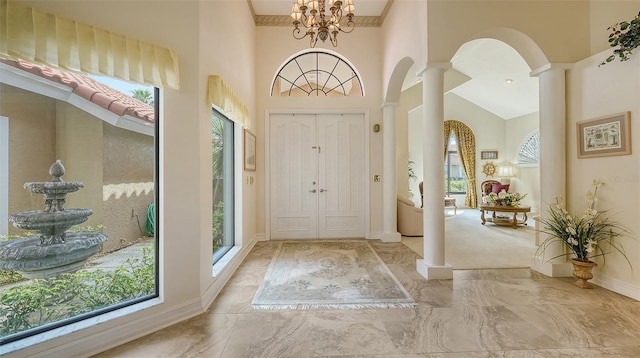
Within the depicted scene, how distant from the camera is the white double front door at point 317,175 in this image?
16.6 ft

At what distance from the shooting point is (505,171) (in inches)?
355

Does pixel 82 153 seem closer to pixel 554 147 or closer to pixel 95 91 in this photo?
pixel 95 91

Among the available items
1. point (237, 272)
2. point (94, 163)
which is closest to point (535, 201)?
point (237, 272)

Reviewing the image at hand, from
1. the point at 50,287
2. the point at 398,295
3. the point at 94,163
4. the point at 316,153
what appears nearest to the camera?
the point at 50,287

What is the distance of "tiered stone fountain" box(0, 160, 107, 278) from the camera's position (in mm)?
1721

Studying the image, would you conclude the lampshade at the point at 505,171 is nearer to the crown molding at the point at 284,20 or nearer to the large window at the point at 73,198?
the crown molding at the point at 284,20

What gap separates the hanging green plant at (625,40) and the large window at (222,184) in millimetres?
4086

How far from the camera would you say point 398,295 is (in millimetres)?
2672

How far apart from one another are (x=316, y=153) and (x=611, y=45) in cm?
389

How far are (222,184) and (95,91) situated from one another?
1680 mm

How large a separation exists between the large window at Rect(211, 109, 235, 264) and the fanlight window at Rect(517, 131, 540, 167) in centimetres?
909

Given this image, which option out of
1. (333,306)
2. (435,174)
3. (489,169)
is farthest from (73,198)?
(489,169)

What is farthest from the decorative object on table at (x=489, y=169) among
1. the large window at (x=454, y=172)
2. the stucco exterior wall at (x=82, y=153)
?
the stucco exterior wall at (x=82, y=153)

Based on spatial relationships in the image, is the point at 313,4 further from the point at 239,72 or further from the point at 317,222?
the point at 317,222
